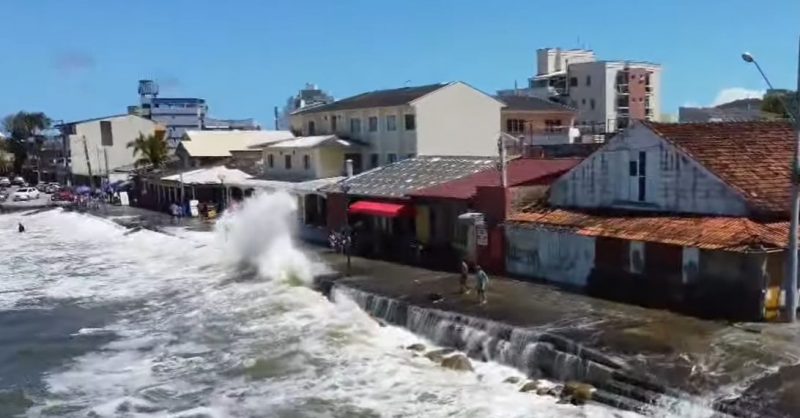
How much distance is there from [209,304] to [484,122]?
25010 millimetres

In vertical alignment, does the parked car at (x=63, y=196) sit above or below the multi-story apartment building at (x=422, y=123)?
below

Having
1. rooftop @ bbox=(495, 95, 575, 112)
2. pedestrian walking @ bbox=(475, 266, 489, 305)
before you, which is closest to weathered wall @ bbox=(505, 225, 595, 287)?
pedestrian walking @ bbox=(475, 266, 489, 305)

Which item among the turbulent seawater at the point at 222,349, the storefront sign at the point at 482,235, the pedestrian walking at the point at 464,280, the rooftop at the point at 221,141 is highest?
the rooftop at the point at 221,141

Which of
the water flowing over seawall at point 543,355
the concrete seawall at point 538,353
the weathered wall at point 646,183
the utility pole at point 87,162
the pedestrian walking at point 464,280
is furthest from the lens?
the utility pole at point 87,162

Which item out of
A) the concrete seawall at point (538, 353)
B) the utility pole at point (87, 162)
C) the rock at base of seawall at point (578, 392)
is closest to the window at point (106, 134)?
the utility pole at point (87, 162)

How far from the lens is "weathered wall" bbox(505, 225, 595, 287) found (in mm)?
25234

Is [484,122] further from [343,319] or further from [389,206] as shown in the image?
[343,319]

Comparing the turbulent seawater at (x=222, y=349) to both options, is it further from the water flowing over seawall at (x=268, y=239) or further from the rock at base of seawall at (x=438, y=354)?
the rock at base of seawall at (x=438, y=354)

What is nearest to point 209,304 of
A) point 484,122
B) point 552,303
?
point 552,303

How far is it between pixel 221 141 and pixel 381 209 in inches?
1655

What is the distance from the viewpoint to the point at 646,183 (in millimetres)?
24812

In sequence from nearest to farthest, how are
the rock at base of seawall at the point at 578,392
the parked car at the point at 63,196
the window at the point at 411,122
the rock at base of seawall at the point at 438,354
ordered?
the rock at base of seawall at the point at 578,392
the rock at base of seawall at the point at 438,354
the window at the point at 411,122
the parked car at the point at 63,196

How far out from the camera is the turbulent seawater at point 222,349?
19328 mm

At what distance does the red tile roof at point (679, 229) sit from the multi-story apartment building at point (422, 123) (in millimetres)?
21594
